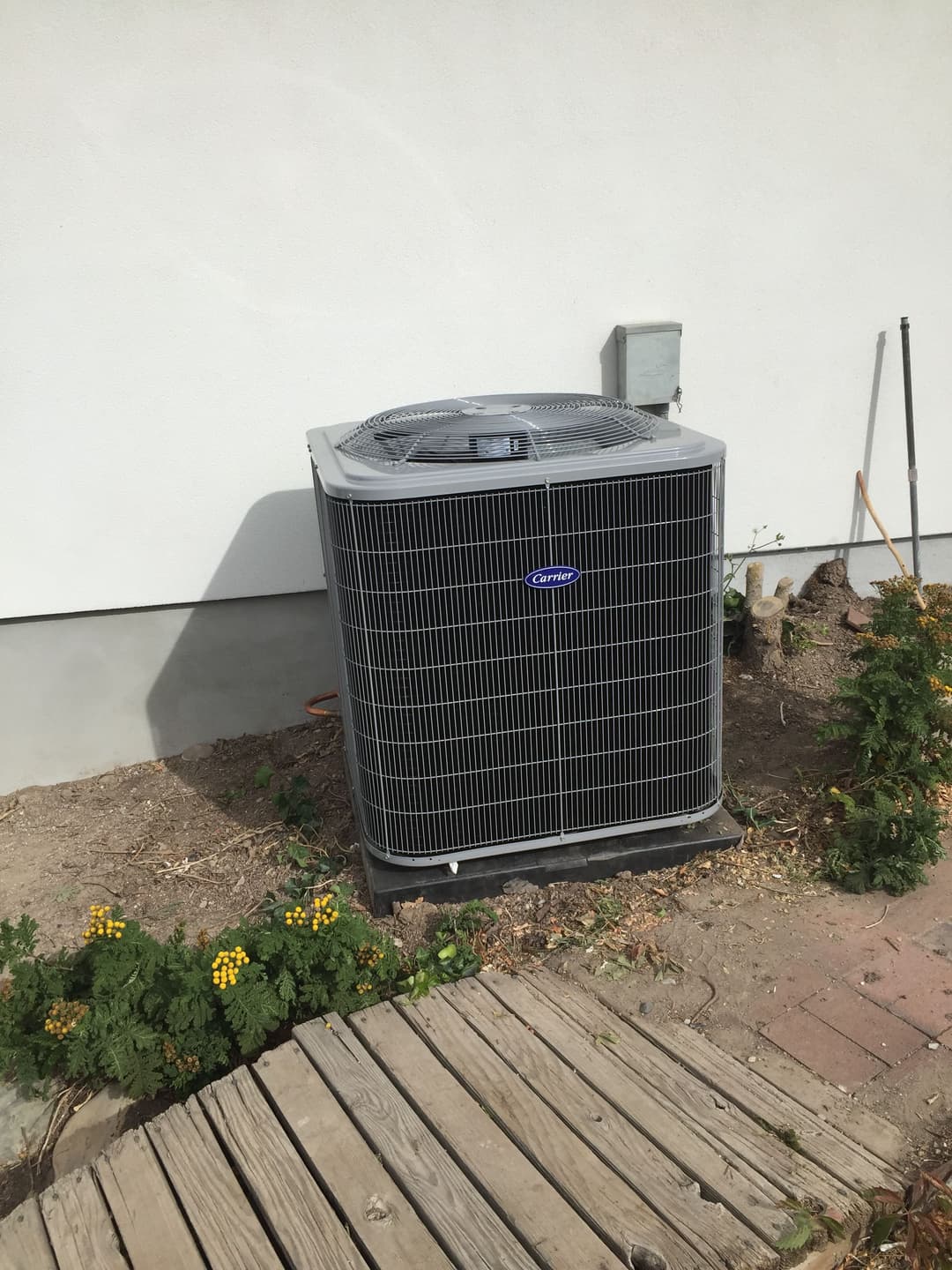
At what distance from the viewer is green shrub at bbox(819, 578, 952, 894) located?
3506 mm

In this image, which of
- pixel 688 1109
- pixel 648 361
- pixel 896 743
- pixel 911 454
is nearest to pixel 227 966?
pixel 688 1109

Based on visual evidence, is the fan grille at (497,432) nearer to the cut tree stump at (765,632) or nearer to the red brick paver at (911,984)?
the cut tree stump at (765,632)

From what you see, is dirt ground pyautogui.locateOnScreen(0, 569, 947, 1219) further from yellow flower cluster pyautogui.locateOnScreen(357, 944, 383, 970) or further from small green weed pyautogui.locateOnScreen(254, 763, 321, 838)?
yellow flower cluster pyautogui.locateOnScreen(357, 944, 383, 970)

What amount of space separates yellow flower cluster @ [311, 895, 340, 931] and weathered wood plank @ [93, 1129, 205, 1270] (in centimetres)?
72

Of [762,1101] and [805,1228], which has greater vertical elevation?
[805,1228]

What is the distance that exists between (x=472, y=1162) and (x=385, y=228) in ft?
12.1

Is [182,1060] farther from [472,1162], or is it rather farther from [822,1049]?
[822,1049]

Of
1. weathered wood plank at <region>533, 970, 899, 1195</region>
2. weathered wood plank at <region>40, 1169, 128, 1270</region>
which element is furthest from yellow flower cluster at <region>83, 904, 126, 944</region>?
weathered wood plank at <region>533, 970, 899, 1195</region>

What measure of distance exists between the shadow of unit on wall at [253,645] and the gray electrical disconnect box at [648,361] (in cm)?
161

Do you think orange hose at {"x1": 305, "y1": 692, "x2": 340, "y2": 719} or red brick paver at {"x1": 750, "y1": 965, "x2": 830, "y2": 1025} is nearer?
red brick paver at {"x1": 750, "y1": 965, "x2": 830, "y2": 1025}

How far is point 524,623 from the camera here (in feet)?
10.5

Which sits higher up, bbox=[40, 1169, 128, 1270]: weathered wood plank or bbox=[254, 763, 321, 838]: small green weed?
bbox=[40, 1169, 128, 1270]: weathered wood plank

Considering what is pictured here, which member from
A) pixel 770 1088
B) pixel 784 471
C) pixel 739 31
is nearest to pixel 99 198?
pixel 739 31

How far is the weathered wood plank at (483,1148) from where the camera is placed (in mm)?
2135
